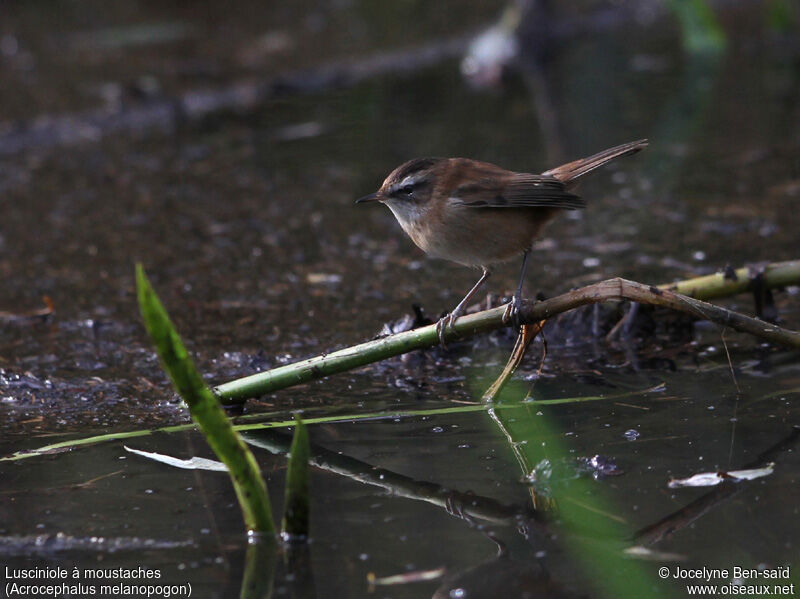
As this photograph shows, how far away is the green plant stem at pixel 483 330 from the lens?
150 inches

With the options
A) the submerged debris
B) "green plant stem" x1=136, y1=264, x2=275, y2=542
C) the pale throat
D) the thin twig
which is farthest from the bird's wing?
"green plant stem" x1=136, y1=264, x2=275, y2=542

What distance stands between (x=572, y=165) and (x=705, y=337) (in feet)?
3.35

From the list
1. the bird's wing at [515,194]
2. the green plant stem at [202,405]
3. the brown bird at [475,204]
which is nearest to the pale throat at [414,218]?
the brown bird at [475,204]

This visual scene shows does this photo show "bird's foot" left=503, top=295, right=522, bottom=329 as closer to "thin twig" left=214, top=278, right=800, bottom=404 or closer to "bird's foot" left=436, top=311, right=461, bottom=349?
"thin twig" left=214, top=278, right=800, bottom=404

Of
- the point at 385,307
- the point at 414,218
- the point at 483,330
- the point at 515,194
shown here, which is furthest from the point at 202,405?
the point at 385,307

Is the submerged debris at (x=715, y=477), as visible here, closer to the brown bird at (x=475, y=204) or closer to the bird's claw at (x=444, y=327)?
the bird's claw at (x=444, y=327)

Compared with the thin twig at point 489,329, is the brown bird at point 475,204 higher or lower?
higher

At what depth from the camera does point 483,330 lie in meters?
4.12

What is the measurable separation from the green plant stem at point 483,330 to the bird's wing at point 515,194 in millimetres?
583

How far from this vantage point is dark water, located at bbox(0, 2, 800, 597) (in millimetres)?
3287

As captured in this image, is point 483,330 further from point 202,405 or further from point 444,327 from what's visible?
point 202,405

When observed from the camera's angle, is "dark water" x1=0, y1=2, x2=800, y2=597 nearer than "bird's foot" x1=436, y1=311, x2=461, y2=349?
Yes

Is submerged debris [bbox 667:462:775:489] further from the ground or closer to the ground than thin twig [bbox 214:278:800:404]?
closer to the ground

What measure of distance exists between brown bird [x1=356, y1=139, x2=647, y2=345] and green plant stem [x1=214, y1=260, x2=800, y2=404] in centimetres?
39
